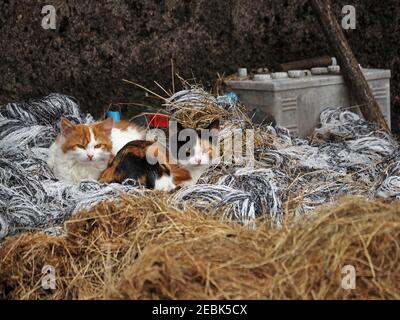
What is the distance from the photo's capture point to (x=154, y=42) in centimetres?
632

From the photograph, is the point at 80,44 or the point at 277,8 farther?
the point at 277,8

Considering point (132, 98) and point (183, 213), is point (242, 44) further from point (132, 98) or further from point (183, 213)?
point (183, 213)

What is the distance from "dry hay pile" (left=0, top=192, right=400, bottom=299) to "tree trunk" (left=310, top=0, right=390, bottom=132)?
10.4 ft

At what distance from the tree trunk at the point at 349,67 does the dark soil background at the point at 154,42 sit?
0.64 m

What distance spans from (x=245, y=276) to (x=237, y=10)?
4.18m

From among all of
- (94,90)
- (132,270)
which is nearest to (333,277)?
(132,270)

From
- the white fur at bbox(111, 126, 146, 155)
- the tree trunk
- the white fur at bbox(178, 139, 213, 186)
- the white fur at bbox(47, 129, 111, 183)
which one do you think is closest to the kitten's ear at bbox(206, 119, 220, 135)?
the white fur at bbox(178, 139, 213, 186)

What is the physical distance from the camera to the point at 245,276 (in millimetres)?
2750

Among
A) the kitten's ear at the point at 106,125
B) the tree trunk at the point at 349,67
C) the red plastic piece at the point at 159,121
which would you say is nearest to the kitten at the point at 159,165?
the kitten's ear at the point at 106,125

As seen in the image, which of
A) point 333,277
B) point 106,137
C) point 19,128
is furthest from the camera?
point 19,128

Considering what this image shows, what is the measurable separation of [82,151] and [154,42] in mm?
1744

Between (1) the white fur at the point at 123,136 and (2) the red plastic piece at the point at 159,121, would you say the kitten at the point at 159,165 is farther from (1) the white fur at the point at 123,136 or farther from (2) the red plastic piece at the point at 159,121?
(2) the red plastic piece at the point at 159,121

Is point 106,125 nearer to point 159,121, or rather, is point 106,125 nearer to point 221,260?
point 159,121

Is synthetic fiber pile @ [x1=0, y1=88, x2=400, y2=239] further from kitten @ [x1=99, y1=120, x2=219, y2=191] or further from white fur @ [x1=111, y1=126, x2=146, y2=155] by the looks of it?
white fur @ [x1=111, y1=126, x2=146, y2=155]
